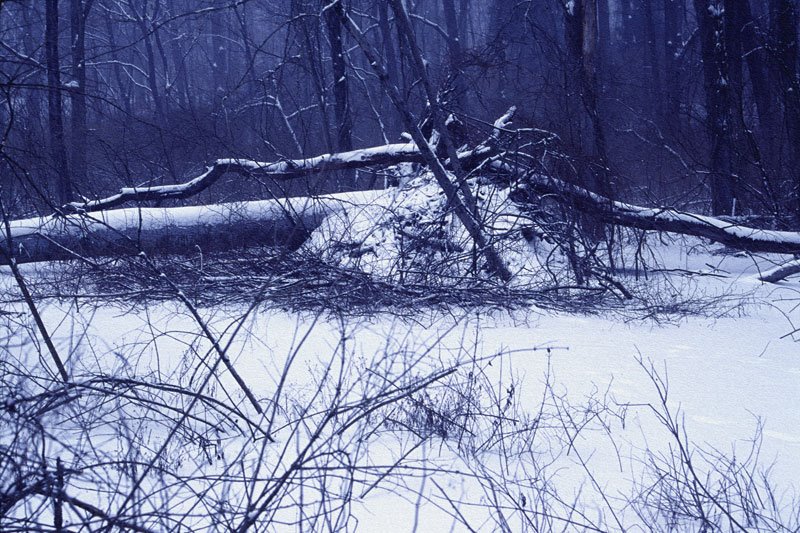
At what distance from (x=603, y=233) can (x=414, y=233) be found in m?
2.18

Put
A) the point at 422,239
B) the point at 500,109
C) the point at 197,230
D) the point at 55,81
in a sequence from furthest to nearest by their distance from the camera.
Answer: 1. the point at 500,109
2. the point at 197,230
3. the point at 422,239
4. the point at 55,81

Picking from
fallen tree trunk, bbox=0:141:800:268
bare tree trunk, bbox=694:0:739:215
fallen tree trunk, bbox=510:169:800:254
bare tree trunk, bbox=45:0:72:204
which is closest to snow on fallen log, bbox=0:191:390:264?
fallen tree trunk, bbox=0:141:800:268

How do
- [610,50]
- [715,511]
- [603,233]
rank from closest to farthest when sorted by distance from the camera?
[715,511] → [603,233] → [610,50]

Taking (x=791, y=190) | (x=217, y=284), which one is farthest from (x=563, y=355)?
(x=791, y=190)

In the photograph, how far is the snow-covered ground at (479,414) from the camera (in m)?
2.44

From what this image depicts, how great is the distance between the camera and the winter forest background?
2.43m

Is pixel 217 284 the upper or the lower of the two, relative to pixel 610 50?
lower

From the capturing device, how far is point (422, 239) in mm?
7199

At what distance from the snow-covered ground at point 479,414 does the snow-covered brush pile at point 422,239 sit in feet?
3.00

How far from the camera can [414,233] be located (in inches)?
299

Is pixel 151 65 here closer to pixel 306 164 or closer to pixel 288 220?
pixel 306 164

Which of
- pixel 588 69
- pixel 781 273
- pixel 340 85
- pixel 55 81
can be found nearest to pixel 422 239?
pixel 55 81

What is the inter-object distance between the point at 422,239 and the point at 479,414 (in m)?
4.25

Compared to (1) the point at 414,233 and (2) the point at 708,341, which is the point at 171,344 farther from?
(2) the point at 708,341
